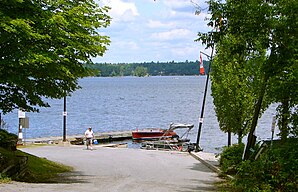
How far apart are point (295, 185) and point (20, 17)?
922 cm

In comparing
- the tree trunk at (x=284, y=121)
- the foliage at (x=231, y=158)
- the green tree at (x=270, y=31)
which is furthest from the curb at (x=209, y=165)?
the green tree at (x=270, y=31)

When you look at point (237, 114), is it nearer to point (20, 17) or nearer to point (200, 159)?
point (200, 159)

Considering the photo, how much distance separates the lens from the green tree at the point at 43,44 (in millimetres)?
15180

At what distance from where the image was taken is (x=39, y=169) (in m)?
21.1

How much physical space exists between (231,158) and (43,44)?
345 inches

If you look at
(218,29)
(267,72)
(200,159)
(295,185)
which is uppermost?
(218,29)

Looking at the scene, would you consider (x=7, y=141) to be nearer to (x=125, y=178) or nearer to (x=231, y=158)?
(x=125, y=178)

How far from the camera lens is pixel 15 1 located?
15.4m

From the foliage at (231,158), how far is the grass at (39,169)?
646 cm

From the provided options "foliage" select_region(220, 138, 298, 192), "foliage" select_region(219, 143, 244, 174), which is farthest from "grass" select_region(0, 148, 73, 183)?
"foliage" select_region(220, 138, 298, 192)

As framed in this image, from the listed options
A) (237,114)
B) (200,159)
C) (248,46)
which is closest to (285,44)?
(248,46)

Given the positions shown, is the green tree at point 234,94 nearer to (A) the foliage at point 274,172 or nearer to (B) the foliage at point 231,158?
(B) the foliage at point 231,158

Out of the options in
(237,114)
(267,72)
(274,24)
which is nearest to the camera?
(274,24)

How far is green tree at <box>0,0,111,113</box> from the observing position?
15180 millimetres
